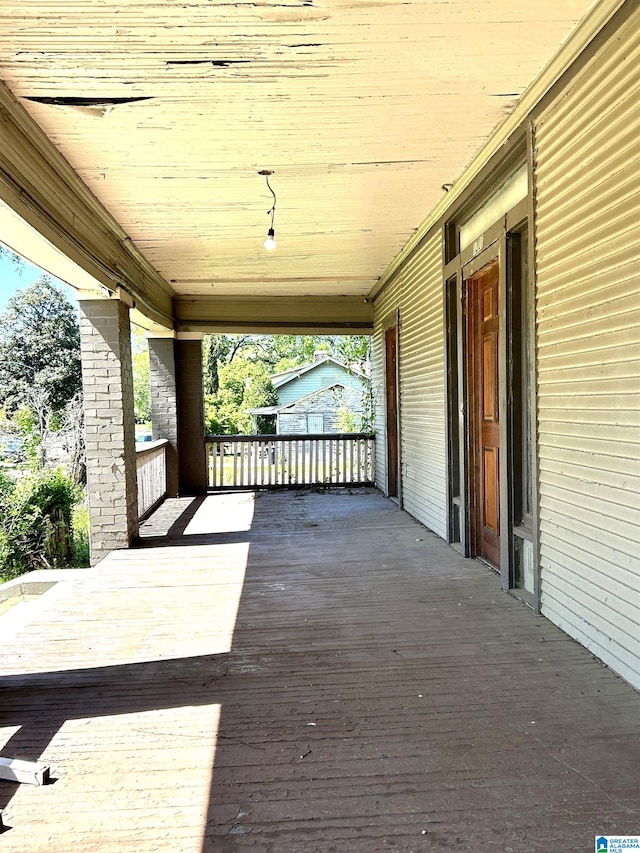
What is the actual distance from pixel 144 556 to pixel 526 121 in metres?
4.27

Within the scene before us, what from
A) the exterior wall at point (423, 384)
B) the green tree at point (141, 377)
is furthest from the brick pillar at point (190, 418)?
the green tree at point (141, 377)

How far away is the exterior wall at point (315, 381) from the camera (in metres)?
23.8

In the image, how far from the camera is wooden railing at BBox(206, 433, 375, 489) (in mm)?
8430

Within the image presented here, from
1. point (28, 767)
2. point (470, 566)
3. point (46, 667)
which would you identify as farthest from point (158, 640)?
point (470, 566)

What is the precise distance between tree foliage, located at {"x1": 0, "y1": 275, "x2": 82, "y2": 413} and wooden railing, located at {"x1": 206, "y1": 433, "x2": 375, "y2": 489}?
9.57m

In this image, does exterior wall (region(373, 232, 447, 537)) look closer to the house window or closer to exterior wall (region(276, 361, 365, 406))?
the house window

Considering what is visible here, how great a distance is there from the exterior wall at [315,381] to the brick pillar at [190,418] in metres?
15.7

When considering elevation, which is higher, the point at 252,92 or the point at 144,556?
the point at 252,92

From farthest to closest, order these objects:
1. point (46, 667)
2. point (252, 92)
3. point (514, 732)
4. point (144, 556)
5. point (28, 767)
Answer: point (144, 556) → point (252, 92) → point (46, 667) → point (514, 732) → point (28, 767)

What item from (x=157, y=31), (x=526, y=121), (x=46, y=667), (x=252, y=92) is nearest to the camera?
(x=157, y=31)

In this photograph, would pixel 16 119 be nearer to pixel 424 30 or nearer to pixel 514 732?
pixel 424 30

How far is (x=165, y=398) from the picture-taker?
781cm

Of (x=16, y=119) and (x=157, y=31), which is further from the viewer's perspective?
(x=16, y=119)

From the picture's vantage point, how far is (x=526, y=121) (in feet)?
9.65
